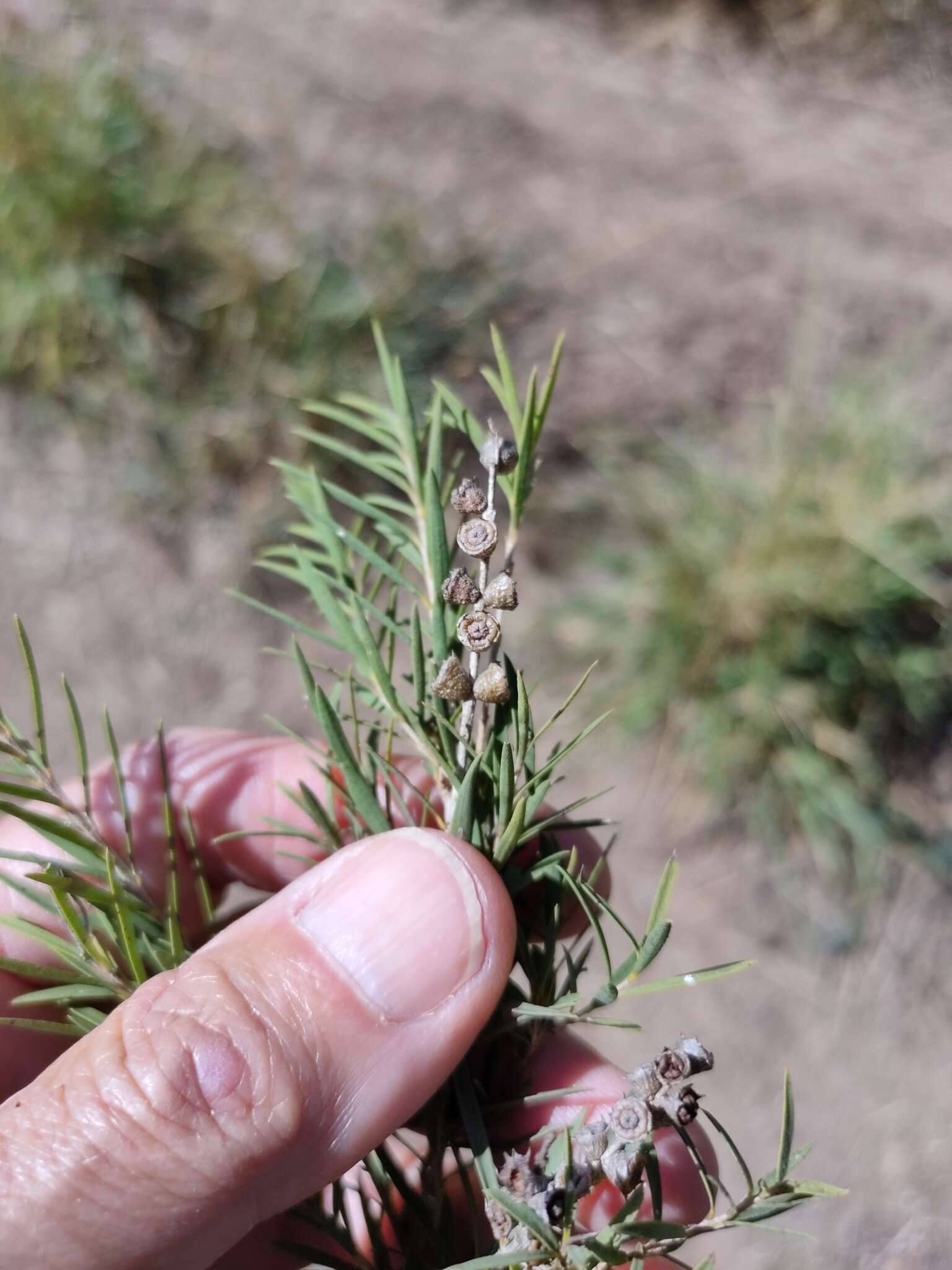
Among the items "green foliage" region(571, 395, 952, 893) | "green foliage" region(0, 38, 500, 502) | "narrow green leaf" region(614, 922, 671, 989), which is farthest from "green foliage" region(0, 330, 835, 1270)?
"green foliage" region(0, 38, 500, 502)

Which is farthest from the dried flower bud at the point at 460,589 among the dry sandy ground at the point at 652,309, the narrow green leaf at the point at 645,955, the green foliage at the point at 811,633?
the dry sandy ground at the point at 652,309

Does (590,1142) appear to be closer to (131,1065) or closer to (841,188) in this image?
(131,1065)

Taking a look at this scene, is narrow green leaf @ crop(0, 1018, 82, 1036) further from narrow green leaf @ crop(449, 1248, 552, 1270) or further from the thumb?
narrow green leaf @ crop(449, 1248, 552, 1270)

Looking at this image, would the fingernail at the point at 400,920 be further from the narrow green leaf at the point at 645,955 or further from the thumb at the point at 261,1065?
the narrow green leaf at the point at 645,955

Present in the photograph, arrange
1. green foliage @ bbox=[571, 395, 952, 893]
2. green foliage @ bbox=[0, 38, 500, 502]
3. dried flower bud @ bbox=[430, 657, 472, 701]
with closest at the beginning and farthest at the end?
dried flower bud @ bbox=[430, 657, 472, 701], green foliage @ bbox=[571, 395, 952, 893], green foliage @ bbox=[0, 38, 500, 502]

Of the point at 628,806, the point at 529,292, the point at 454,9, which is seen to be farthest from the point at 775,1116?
the point at 454,9

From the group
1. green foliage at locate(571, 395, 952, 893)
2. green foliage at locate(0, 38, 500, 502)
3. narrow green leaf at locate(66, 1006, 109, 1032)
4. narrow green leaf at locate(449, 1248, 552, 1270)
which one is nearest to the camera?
narrow green leaf at locate(449, 1248, 552, 1270)
